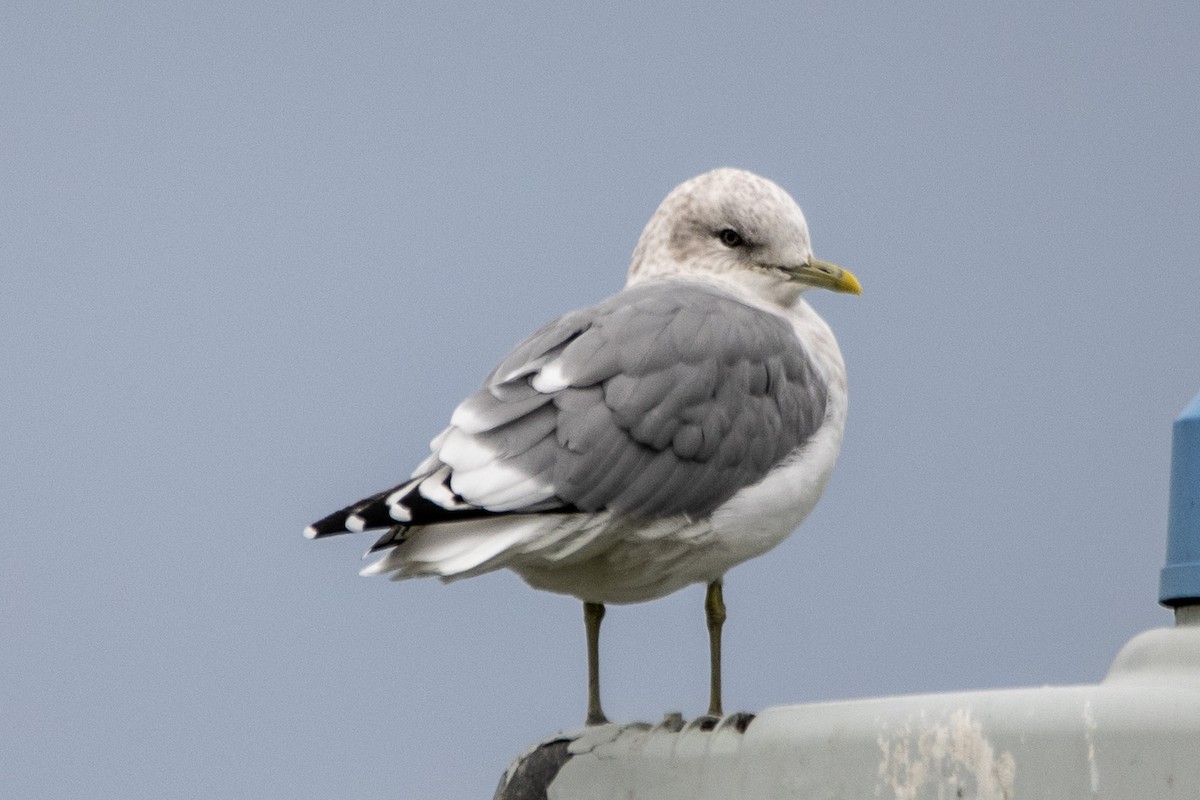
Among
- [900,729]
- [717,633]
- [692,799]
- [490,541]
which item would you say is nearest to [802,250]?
[717,633]

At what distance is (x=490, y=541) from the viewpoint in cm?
309

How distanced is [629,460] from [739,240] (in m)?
0.98

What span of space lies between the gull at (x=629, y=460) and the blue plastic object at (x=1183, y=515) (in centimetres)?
93

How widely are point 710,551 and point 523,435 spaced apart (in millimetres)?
420

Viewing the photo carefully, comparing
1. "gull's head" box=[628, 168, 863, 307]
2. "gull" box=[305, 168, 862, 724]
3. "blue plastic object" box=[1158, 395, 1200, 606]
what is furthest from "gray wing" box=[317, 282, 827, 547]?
"blue plastic object" box=[1158, 395, 1200, 606]

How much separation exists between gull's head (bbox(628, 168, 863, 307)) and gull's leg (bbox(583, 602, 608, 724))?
74 centimetres

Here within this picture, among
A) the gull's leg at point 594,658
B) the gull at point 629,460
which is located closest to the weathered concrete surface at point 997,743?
the gull at point 629,460

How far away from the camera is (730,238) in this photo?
411cm

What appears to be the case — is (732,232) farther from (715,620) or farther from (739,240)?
(715,620)

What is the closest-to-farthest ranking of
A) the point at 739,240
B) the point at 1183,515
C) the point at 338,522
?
1. the point at 1183,515
2. the point at 338,522
3. the point at 739,240

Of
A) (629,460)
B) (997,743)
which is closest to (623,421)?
(629,460)

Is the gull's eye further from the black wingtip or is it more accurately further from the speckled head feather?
the black wingtip

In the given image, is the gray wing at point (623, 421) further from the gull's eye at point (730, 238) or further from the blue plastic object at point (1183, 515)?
the blue plastic object at point (1183, 515)

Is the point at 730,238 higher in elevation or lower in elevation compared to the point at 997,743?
higher
